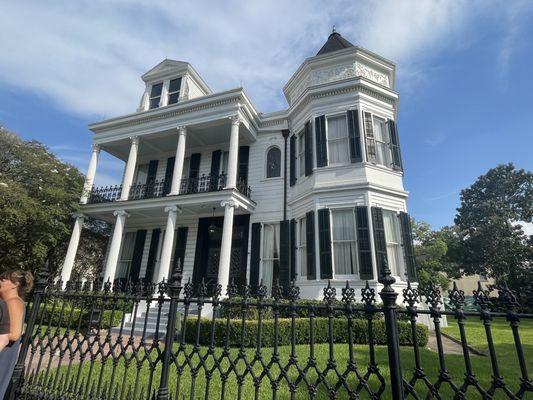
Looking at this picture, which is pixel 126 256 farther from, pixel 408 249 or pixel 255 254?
pixel 408 249

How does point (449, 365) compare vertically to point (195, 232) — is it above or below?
below

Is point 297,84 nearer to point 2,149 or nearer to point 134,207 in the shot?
point 134,207

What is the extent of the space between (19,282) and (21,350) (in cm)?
119

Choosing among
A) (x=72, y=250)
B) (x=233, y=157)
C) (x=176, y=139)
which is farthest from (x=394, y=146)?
(x=72, y=250)

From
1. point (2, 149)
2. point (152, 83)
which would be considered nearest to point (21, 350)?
point (2, 149)

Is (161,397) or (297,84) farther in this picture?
(297,84)

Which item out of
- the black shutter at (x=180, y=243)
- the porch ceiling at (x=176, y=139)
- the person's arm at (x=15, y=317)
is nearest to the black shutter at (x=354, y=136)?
the porch ceiling at (x=176, y=139)

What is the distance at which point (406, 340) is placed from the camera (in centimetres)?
825

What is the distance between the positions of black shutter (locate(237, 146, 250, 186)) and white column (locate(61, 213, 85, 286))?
7967 millimetres

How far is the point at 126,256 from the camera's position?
605 inches

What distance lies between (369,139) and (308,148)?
99.4 inches

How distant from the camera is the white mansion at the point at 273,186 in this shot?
10.9 meters

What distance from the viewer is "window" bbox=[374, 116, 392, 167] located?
11.7 metres

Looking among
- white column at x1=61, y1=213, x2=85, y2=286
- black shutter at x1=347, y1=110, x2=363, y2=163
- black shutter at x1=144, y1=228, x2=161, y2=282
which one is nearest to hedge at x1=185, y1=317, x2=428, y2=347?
black shutter at x1=347, y1=110, x2=363, y2=163
